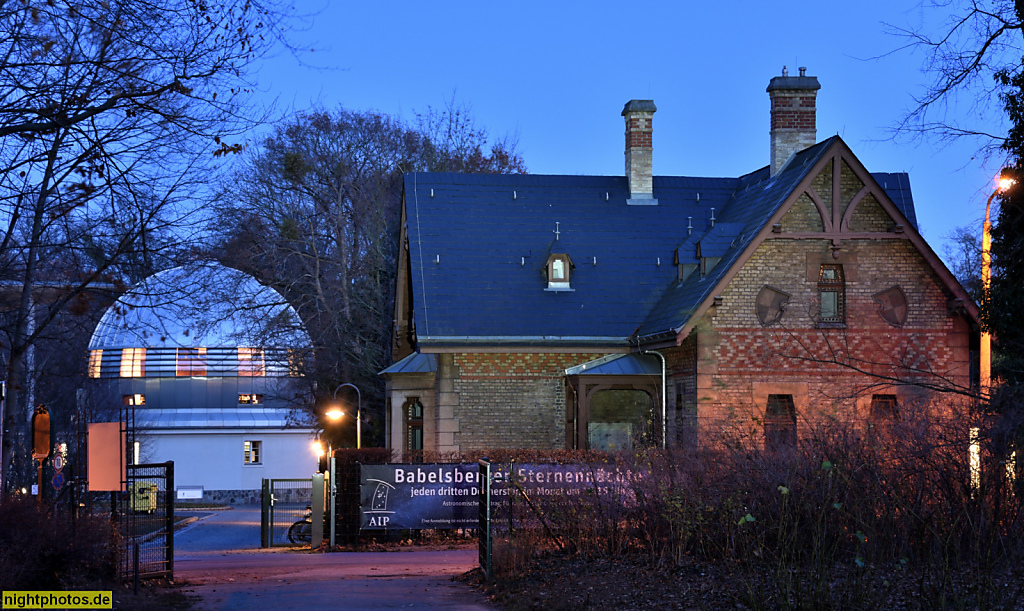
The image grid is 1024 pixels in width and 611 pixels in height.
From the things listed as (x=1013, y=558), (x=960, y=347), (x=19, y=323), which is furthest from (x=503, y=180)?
(x=1013, y=558)

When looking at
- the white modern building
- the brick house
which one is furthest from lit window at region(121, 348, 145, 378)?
the brick house

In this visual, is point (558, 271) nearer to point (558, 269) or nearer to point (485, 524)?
point (558, 269)

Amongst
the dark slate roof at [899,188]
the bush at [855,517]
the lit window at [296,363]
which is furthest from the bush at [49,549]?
the lit window at [296,363]

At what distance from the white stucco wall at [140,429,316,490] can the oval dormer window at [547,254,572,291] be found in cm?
3598

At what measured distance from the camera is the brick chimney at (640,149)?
33.2 metres

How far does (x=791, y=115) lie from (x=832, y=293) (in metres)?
6.41

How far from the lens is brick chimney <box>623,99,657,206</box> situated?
33250 mm

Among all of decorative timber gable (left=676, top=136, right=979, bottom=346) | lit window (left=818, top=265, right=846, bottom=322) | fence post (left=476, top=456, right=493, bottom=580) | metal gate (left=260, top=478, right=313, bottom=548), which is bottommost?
metal gate (left=260, top=478, right=313, bottom=548)

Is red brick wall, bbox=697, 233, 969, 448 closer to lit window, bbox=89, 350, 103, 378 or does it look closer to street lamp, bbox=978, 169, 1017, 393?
street lamp, bbox=978, 169, 1017, 393

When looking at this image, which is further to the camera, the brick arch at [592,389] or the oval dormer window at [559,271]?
the oval dormer window at [559,271]

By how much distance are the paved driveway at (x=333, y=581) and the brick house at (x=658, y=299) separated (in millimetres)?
5745

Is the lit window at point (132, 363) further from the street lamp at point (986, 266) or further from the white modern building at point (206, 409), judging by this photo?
the street lamp at point (986, 266)

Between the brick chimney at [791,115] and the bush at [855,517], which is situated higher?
the brick chimney at [791,115]

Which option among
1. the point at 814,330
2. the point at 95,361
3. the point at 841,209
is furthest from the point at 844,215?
the point at 95,361
